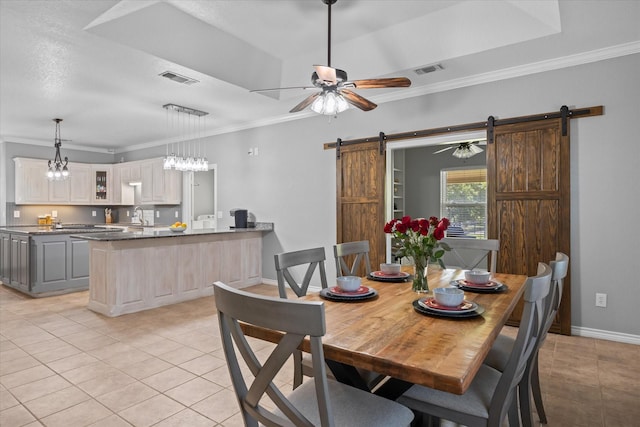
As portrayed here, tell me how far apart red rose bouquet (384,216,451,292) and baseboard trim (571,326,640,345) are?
233 centimetres

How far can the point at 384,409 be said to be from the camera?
137cm

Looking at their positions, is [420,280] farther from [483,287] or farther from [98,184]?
[98,184]

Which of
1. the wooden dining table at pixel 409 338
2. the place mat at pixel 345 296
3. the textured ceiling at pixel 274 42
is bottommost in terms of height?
the wooden dining table at pixel 409 338

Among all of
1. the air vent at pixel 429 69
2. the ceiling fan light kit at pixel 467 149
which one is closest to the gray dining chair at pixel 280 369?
the air vent at pixel 429 69

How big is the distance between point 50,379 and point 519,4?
4509 millimetres

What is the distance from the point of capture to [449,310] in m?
1.62

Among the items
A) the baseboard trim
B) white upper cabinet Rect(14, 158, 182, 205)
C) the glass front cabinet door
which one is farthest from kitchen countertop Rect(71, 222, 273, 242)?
the baseboard trim

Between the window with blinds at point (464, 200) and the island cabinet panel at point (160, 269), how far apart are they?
400 cm

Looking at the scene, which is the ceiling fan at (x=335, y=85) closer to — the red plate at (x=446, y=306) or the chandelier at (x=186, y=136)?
the red plate at (x=446, y=306)

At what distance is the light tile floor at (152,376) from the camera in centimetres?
217

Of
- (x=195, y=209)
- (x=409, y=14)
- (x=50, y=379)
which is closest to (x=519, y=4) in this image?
(x=409, y=14)

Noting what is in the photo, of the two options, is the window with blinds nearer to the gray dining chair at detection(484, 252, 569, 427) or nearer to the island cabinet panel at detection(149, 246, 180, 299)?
the island cabinet panel at detection(149, 246, 180, 299)

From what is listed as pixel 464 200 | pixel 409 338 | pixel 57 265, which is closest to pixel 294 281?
pixel 409 338

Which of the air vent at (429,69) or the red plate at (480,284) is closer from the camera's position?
the red plate at (480,284)
